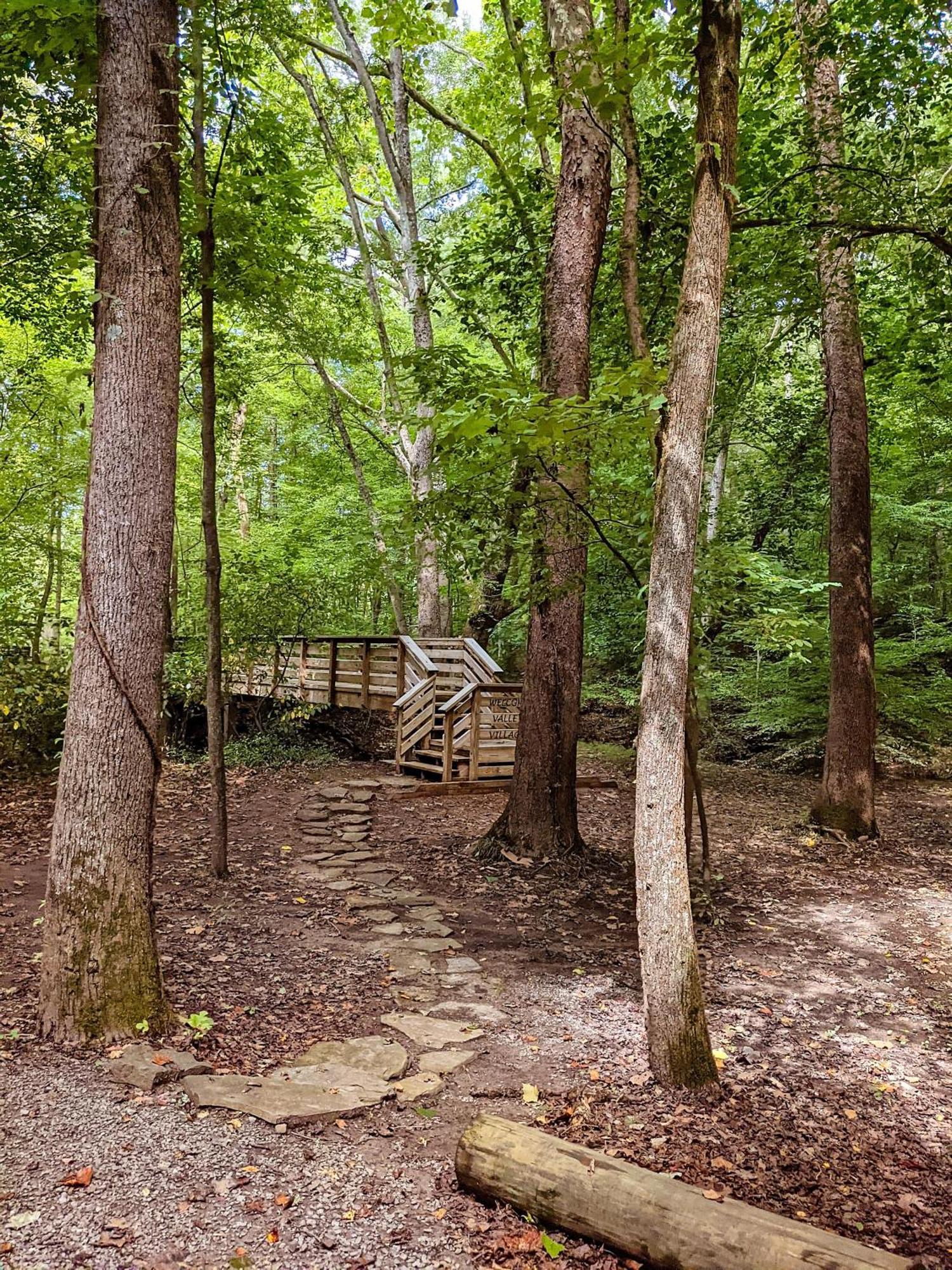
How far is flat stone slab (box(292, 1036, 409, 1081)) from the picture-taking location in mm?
3197

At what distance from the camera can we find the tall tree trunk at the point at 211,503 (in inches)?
211

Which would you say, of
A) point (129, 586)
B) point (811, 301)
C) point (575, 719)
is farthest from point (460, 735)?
point (129, 586)

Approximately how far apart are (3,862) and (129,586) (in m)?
3.99

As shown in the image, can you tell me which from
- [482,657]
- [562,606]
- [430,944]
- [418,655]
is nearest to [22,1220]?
[430,944]

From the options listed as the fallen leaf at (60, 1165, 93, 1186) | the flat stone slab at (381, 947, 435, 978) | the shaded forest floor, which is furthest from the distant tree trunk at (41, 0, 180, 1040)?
the flat stone slab at (381, 947, 435, 978)

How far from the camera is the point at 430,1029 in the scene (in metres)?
3.66

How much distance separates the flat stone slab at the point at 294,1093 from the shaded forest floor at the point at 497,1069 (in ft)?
0.22

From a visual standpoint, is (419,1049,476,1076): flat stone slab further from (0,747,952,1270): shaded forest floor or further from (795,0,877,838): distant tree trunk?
(795,0,877,838): distant tree trunk

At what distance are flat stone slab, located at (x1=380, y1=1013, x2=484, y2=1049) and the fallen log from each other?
1046 millimetres

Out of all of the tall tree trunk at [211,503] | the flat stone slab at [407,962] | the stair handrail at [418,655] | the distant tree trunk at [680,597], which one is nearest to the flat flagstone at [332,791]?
the stair handrail at [418,655]

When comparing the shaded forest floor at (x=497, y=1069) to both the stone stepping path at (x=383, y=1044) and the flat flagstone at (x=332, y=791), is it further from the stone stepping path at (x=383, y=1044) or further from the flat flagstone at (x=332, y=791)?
the flat flagstone at (x=332, y=791)

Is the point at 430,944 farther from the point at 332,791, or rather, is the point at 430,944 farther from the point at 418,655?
the point at 418,655

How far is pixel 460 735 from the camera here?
10188mm

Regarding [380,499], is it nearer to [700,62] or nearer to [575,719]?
[575,719]
